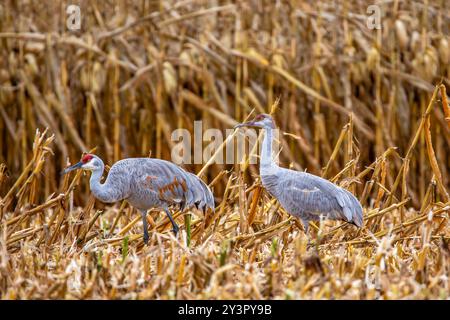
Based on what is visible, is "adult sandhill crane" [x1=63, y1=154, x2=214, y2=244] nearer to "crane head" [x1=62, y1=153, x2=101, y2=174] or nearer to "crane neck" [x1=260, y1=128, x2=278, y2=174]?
"crane head" [x1=62, y1=153, x2=101, y2=174]

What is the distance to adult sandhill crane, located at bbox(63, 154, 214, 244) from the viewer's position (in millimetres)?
3195

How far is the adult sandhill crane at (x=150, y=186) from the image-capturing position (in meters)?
3.20

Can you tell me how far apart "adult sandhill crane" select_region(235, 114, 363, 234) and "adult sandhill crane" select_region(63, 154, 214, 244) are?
232mm

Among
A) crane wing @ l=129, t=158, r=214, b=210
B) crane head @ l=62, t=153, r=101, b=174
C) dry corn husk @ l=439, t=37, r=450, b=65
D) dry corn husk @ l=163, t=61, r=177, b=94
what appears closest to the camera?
crane head @ l=62, t=153, r=101, b=174

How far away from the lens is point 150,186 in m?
3.23

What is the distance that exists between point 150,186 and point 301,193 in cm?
49

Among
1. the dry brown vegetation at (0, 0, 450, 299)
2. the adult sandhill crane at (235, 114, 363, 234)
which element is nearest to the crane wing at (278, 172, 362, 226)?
the adult sandhill crane at (235, 114, 363, 234)

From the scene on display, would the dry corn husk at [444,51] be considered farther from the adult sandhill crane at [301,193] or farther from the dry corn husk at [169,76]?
the adult sandhill crane at [301,193]

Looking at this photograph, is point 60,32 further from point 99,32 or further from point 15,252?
point 15,252

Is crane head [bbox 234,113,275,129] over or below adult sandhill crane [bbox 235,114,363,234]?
over

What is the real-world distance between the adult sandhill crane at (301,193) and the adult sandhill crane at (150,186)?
0.23m

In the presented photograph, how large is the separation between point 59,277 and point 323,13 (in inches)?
→ 137

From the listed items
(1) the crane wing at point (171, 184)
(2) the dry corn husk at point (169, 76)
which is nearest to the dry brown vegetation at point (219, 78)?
(2) the dry corn husk at point (169, 76)

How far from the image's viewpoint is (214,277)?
8.13ft
